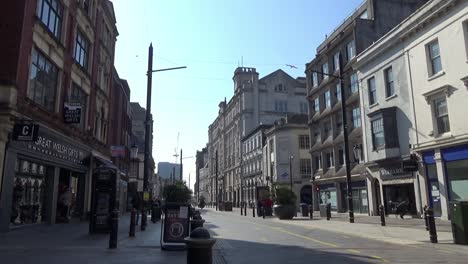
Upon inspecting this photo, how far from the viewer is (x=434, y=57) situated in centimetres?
2634

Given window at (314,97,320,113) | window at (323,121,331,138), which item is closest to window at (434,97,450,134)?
window at (323,121,331,138)

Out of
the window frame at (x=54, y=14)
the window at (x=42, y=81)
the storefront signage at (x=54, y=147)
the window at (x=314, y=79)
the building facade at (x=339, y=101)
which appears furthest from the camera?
the window at (x=314, y=79)

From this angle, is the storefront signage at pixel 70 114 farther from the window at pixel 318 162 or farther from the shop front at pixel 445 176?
the window at pixel 318 162

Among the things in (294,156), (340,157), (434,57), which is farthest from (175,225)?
(294,156)

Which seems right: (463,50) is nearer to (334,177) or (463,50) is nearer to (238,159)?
(334,177)

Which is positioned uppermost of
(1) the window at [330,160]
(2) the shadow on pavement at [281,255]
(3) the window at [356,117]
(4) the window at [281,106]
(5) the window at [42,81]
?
(4) the window at [281,106]

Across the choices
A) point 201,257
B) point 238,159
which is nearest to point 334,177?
point 201,257

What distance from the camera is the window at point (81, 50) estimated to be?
84.1 ft

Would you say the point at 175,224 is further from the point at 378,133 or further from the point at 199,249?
the point at 378,133

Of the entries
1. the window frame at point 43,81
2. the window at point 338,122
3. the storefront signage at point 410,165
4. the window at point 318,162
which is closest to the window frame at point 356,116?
the window at point 338,122

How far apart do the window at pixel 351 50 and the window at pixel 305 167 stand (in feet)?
80.5

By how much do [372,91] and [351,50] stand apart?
20.2ft

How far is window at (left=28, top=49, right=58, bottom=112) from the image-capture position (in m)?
18.8

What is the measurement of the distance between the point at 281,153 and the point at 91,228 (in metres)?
45.9
